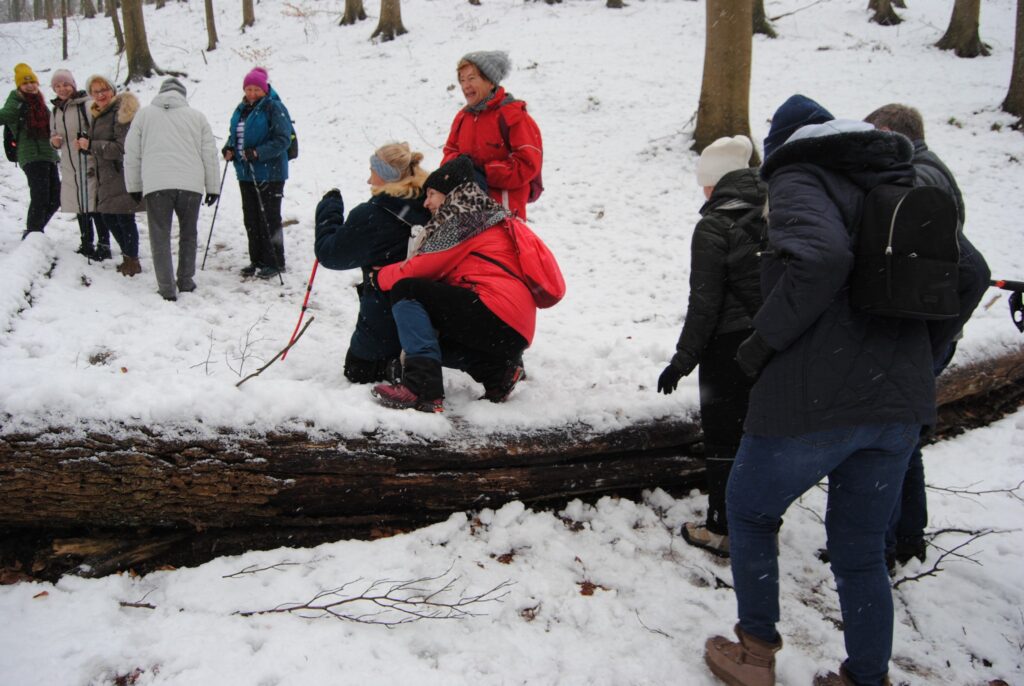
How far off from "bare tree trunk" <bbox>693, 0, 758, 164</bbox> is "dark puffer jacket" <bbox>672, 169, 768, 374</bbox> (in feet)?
20.7

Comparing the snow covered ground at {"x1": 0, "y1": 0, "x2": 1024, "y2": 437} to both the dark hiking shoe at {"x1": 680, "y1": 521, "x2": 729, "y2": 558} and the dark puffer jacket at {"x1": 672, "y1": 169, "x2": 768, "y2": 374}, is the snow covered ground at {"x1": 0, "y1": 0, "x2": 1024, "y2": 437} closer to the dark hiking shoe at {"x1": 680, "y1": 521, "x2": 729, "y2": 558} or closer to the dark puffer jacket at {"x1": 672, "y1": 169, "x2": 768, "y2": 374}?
the dark hiking shoe at {"x1": 680, "y1": 521, "x2": 729, "y2": 558}

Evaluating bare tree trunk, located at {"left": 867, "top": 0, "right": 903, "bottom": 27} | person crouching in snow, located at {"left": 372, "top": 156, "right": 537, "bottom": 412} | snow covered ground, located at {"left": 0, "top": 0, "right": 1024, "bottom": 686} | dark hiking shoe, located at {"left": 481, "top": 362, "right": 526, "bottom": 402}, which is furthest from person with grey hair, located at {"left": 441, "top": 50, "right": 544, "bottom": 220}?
bare tree trunk, located at {"left": 867, "top": 0, "right": 903, "bottom": 27}

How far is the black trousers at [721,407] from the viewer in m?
2.94

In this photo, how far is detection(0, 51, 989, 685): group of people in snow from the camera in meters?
1.99

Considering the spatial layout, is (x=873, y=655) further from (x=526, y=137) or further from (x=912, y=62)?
(x=912, y=62)

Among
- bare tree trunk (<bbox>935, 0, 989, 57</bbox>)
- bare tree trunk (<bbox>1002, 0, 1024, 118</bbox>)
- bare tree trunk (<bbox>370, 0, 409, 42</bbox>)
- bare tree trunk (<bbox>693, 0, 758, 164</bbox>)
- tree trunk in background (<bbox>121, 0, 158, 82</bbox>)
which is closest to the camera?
bare tree trunk (<bbox>693, 0, 758, 164</bbox>)

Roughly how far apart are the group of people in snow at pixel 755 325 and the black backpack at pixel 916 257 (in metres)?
0.10

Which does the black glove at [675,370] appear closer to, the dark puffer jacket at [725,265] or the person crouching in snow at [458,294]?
the dark puffer jacket at [725,265]

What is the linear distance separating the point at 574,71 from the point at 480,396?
38.6 ft

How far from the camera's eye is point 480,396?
12.3ft

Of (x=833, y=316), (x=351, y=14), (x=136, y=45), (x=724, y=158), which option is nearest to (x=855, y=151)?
(x=833, y=316)

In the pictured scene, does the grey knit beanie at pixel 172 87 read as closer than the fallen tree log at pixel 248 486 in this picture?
No

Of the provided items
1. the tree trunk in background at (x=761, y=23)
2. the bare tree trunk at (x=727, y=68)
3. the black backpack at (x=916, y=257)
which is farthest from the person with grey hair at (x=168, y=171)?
the tree trunk in background at (x=761, y=23)

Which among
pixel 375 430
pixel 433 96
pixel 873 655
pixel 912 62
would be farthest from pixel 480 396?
pixel 912 62
